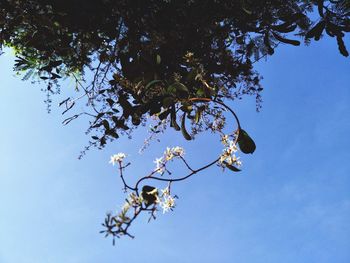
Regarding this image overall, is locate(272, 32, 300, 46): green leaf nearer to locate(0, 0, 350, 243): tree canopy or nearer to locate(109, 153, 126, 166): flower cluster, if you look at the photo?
locate(0, 0, 350, 243): tree canopy

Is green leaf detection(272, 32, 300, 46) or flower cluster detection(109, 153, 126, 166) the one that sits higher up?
green leaf detection(272, 32, 300, 46)

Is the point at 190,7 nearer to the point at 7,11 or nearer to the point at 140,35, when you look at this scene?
the point at 140,35

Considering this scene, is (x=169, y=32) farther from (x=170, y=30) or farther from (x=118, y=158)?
(x=118, y=158)

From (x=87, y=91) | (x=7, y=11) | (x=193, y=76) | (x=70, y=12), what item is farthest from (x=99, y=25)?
(x=193, y=76)

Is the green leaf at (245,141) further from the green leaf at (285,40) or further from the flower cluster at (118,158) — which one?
the green leaf at (285,40)

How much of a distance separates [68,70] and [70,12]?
47.2 inches

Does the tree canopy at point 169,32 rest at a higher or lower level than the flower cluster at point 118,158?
higher

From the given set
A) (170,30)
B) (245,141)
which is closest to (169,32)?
(170,30)

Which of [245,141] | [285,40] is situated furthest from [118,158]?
[285,40]

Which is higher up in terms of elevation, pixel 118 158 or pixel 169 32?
pixel 169 32

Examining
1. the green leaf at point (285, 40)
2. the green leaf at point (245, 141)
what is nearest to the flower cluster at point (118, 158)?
the green leaf at point (245, 141)

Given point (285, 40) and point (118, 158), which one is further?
point (285, 40)

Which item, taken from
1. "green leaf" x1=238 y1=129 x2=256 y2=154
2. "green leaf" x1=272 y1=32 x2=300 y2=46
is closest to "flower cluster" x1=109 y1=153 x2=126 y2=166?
"green leaf" x1=238 y1=129 x2=256 y2=154

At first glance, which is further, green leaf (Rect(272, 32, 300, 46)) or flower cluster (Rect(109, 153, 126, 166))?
green leaf (Rect(272, 32, 300, 46))
